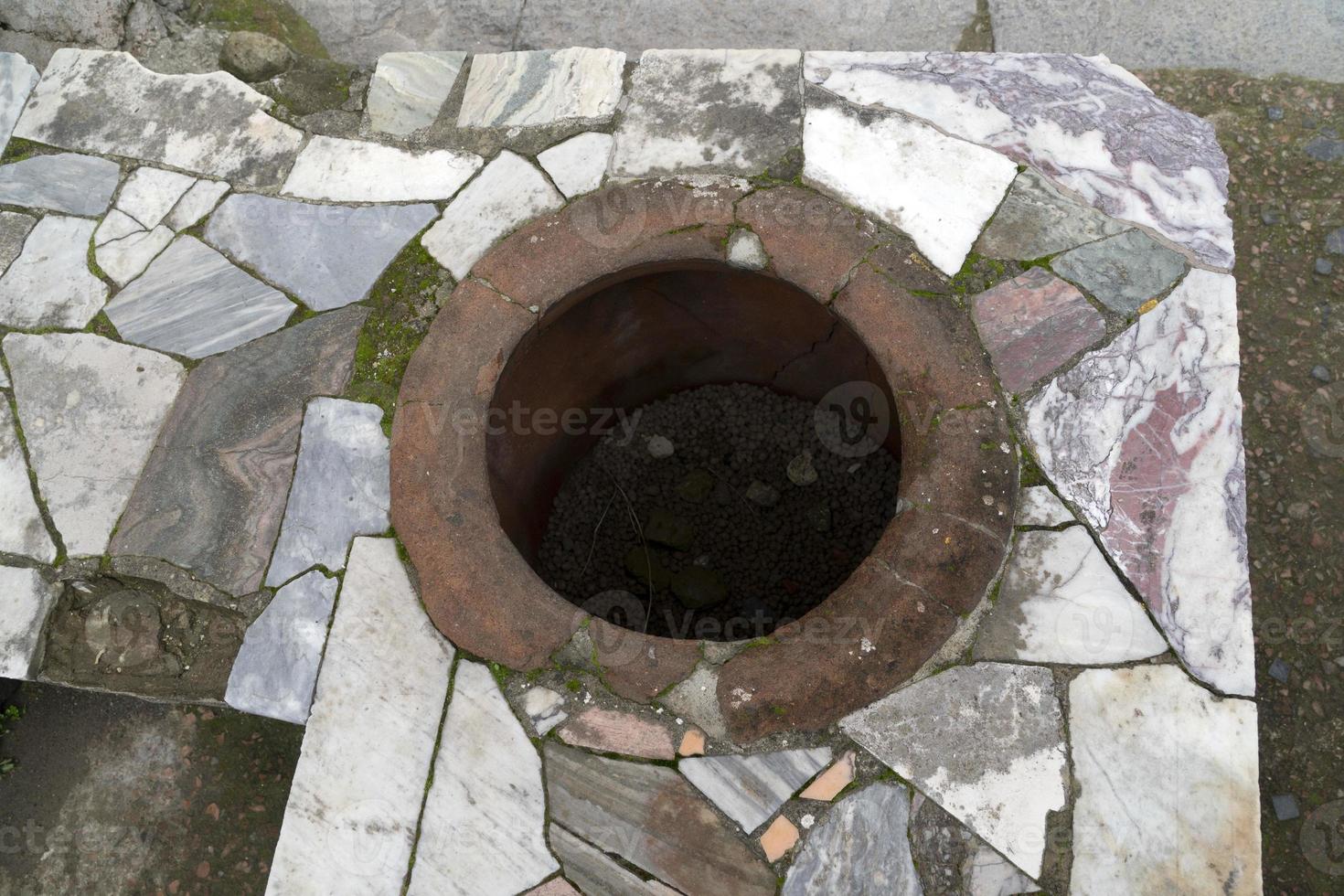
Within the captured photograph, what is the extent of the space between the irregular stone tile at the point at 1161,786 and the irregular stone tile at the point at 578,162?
195 centimetres

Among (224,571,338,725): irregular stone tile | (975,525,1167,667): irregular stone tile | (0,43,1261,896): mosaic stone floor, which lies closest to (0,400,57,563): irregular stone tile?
(0,43,1261,896): mosaic stone floor

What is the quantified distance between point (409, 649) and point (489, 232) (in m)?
1.25

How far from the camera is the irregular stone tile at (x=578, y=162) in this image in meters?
2.65

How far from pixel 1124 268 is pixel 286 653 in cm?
254

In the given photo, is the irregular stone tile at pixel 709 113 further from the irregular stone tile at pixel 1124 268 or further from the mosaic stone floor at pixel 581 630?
the irregular stone tile at pixel 1124 268

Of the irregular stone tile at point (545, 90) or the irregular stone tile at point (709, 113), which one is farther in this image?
the irregular stone tile at point (545, 90)

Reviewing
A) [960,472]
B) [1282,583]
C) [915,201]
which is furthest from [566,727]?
[1282,583]

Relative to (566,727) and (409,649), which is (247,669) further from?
(566,727)

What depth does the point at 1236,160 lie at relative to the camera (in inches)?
139

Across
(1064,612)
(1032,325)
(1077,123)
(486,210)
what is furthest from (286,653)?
(1077,123)

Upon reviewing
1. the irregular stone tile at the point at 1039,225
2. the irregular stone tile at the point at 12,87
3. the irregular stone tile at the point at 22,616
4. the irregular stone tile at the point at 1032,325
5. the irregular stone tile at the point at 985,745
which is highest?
the irregular stone tile at the point at 1039,225

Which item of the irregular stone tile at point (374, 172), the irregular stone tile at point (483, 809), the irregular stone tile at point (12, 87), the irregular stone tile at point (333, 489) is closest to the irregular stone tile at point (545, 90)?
the irregular stone tile at point (374, 172)

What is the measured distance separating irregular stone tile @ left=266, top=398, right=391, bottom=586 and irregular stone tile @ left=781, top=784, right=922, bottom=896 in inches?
55.0

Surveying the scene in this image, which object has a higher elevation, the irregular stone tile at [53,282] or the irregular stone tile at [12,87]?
the irregular stone tile at [12,87]
